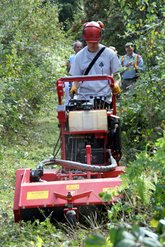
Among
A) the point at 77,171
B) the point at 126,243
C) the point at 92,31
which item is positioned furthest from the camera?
the point at 92,31

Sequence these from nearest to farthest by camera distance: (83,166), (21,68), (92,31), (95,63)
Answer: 1. (83,166)
2. (92,31)
3. (95,63)
4. (21,68)

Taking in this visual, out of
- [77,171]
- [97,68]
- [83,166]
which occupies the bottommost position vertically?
[77,171]

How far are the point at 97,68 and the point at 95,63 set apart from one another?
7cm

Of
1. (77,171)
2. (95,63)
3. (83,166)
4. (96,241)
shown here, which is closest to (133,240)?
(96,241)

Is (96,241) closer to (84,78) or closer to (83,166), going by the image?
(83,166)

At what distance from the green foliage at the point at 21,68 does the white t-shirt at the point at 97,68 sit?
2.52 m

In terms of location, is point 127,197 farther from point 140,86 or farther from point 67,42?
point 67,42

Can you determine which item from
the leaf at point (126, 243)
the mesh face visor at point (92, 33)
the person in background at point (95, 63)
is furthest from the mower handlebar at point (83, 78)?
the leaf at point (126, 243)

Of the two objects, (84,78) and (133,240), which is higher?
(84,78)

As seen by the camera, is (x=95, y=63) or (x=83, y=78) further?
(x=95, y=63)

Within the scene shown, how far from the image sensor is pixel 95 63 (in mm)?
8391

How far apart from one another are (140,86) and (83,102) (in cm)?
181

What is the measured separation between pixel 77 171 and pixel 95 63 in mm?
1762

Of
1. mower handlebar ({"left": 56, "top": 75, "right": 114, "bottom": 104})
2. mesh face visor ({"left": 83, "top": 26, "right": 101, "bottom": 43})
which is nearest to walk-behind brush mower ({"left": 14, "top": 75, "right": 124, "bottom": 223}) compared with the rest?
mower handlebar ({"left": 56, "top": 75, "right": 114, "bottom": 104})
